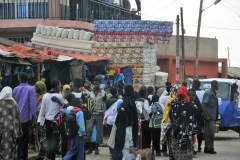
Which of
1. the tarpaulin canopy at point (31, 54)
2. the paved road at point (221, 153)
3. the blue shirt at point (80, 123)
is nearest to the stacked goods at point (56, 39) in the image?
the tarpaulin canopy at point (31, 54)

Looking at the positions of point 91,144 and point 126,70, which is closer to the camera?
point 91,144

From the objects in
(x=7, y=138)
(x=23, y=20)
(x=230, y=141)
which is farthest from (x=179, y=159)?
(x=23, y=20)

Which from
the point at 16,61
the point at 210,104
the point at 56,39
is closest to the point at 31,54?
the point at 16,61

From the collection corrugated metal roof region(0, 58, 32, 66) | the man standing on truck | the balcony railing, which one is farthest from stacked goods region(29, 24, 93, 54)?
the man standing on truck

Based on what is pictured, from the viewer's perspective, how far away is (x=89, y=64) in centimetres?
2177

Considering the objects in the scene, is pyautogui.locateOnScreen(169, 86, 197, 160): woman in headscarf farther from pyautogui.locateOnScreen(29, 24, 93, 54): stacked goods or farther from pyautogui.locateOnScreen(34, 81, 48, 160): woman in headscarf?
pyautogui.locateOnScreen(29, 24, 93, 54): stacked goods

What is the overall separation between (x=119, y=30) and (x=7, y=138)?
11.4 meters

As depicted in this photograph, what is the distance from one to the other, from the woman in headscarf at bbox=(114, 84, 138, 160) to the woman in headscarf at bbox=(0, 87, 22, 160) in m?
2.06

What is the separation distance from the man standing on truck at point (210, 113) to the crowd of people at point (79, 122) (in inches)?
54.5

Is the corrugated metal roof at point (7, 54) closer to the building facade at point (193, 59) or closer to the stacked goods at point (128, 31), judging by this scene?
the stacked goods at point (128, 31)

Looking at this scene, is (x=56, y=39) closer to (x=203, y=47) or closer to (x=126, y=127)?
(x=126, y=127)

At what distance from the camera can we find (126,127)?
12391 mm

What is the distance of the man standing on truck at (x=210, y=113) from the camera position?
1602 cm

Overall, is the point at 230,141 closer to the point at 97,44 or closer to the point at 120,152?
the point at 97,44
